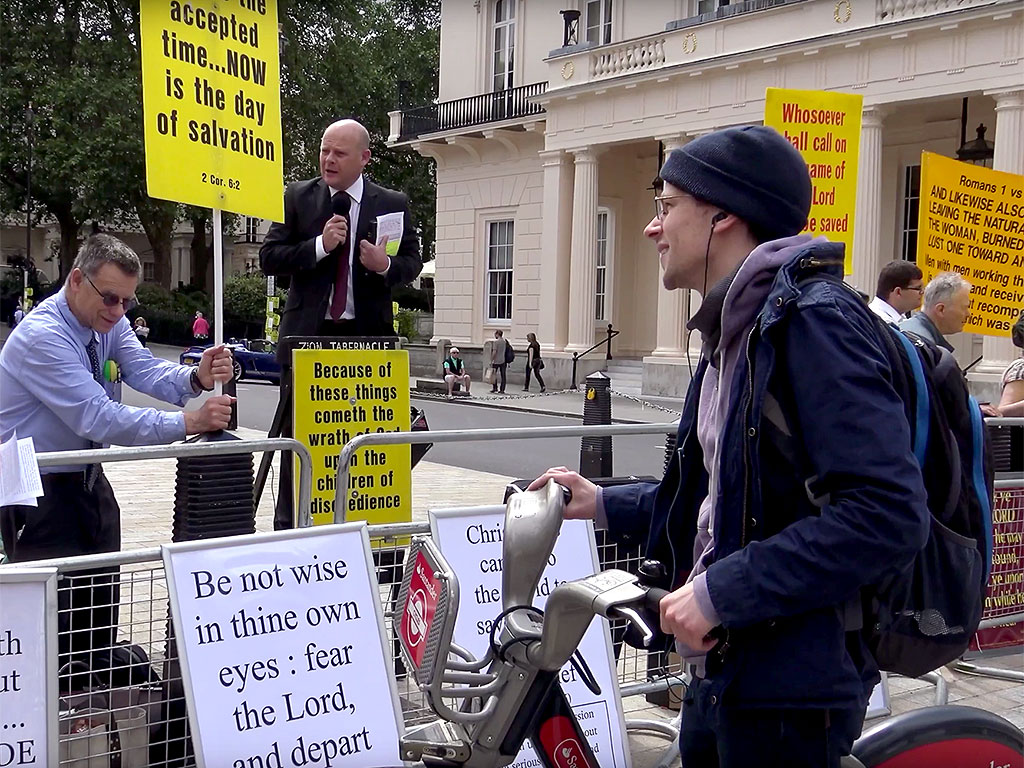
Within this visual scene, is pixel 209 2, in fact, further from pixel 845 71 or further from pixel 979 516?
pixel 845 71

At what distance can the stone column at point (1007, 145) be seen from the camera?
1883 cm

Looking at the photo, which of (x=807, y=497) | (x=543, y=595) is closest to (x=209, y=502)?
(x=543, y=595)

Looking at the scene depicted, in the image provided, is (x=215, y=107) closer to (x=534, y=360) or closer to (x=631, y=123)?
(x=631, y=123)

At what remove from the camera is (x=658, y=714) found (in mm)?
4934

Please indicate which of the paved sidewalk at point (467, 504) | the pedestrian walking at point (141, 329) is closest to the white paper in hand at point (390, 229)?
the paved sidewalk at point (467, 504)

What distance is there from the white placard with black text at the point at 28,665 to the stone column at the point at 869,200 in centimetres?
2008

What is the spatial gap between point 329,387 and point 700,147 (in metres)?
3.16

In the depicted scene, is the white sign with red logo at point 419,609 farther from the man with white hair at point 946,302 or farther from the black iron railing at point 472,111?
the black iron railing at point 472,111

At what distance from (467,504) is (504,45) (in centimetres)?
2449

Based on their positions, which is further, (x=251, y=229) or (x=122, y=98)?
(x=251, y=229)

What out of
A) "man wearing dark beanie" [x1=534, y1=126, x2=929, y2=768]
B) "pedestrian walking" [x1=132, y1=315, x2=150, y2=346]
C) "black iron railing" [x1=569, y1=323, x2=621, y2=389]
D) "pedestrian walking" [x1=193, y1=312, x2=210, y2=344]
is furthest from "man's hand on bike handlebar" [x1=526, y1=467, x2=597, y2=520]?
"pedestrian walking" [x1=132, y1=315, x2=150, y2=346]

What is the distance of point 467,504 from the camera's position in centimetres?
1044

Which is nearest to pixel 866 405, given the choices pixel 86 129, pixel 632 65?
pixel 632 65

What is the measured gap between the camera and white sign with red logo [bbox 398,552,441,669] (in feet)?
5.92
